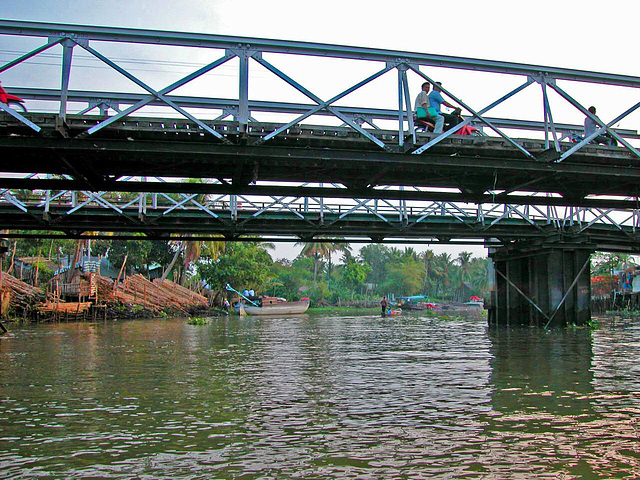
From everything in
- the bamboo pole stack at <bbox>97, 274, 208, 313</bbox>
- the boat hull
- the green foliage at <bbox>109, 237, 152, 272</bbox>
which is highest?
the green foliage at <bbox>109, 237, 152, 272</bbox>

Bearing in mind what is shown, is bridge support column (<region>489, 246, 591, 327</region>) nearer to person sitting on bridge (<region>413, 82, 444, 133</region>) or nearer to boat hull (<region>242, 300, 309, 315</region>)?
person sitting on bridge (<region>413, 82, 444, 133</region>)

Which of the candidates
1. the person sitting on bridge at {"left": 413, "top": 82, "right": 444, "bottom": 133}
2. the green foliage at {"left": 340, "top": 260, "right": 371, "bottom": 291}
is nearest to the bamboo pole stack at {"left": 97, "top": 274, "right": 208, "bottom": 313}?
the person sitting on bridge at {"left": 413, "top": 82, "right": 444, "bottom": 133}

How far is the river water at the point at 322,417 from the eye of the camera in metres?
6.00

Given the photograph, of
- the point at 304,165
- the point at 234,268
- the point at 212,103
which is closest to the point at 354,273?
the point at 234,268

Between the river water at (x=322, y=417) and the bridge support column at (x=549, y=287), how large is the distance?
1332 centimetres

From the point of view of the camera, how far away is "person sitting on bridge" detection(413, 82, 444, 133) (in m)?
12.8

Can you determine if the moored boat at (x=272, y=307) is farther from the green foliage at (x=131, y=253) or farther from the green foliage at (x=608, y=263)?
the green foliage at (x=608, y=263)

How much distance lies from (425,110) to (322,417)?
7.56 m

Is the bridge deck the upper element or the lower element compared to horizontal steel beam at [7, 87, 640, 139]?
lower

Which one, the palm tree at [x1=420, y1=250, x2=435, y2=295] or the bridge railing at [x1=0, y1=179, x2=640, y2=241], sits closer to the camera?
the bridge railing at [x1=0, y1=179, x2=640, y2=241]

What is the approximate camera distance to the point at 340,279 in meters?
104

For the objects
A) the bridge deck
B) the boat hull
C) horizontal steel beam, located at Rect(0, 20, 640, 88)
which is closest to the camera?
horizontal steel beam, located at Rect(0, 20, 640, 88)

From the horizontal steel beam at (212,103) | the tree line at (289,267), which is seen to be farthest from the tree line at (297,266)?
the horizontal steel beam at (212,103)

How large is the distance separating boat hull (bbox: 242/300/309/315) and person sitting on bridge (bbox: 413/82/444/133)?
159 feet
